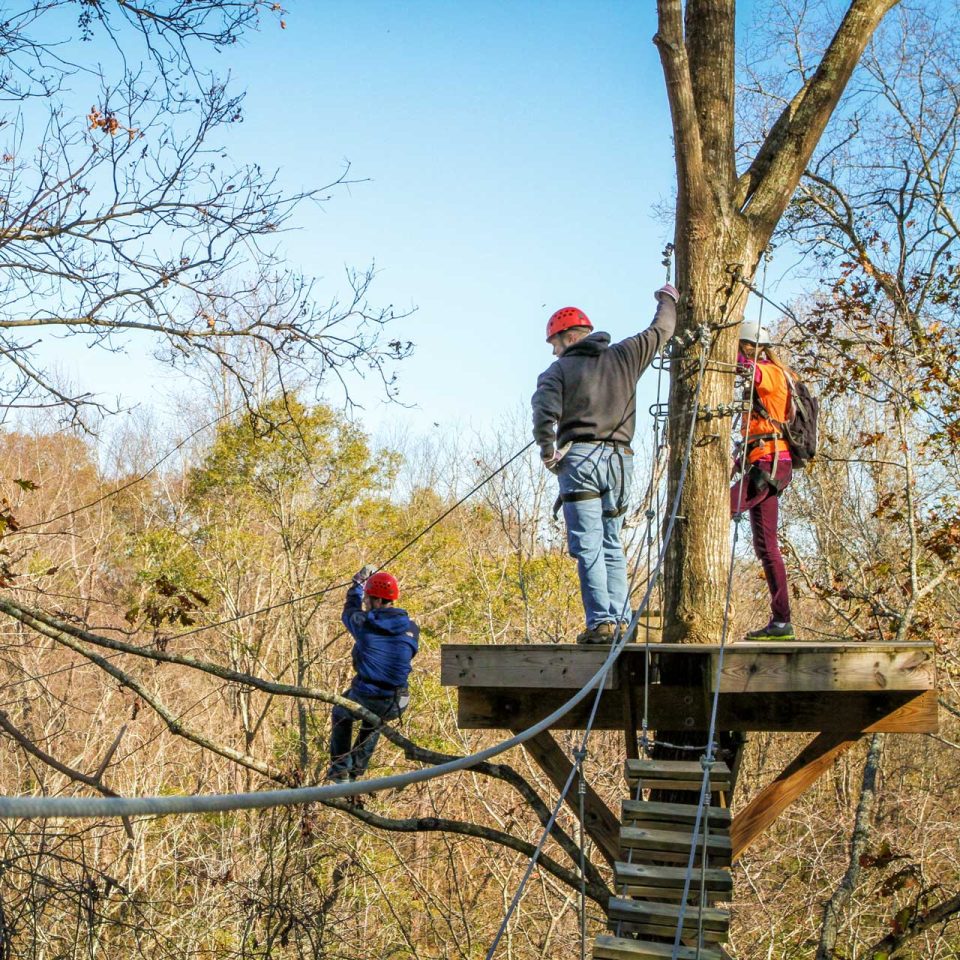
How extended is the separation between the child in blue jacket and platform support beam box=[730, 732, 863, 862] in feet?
Result: 6.66

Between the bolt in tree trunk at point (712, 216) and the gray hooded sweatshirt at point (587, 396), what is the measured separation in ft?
1.38

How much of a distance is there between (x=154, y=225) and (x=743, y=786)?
9.80 m

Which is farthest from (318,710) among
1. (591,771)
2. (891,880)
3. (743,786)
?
(891,880)

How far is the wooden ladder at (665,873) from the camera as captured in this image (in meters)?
3.39

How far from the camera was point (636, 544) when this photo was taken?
11.8 meters

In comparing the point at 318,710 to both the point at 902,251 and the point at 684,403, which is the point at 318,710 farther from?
the point at 684,403

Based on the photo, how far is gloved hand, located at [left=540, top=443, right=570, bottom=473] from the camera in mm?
4359

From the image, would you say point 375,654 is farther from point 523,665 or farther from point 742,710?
point 742,710

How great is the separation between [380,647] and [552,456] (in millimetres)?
2139

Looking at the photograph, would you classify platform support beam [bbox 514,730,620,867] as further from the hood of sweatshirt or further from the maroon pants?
the hood of sweatshirt

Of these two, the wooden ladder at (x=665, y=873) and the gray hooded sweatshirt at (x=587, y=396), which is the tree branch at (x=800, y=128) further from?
the wooden ladder at (x=665, y=873)

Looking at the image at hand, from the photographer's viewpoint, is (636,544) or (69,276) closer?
(69,276)

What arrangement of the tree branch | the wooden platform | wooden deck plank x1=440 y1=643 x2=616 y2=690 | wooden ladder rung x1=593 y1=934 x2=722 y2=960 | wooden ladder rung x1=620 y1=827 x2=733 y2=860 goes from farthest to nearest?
1. the tree branch
2. wooden deck plank x1=440 y1=643 x2=616 y2=690
3. the wooden platform
4. wooden ladder rung x1=620 y1=827 x2=733 y2=860
5. wooden ladder rung x1=593 y1=934 x2=722 y2=960

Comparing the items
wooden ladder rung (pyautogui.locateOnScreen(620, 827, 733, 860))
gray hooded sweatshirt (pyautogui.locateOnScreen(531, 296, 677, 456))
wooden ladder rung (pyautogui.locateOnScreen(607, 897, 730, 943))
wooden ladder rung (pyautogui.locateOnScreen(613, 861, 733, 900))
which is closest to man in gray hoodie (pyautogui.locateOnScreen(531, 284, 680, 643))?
gray hooded sweatshirt (pyautogui.locateOnScreen(531, 296, 677, 456))
